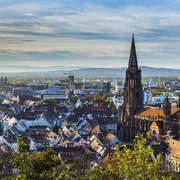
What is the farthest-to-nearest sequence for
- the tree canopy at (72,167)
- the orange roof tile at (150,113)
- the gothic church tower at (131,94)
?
the gothic church tower at (131,94), the orange roof tile at (150,113), the tree canopy at (72,167)

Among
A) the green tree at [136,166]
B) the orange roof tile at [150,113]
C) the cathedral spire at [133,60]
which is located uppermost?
the cathedral spire at [133,60]

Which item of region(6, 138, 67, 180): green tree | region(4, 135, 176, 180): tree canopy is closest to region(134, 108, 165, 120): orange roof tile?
region(4, 135, 176, 180): tree canopy

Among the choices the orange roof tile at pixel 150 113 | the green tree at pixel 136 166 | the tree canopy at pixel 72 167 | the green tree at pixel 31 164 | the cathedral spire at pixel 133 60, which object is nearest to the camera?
the green tree at pixel 31 164

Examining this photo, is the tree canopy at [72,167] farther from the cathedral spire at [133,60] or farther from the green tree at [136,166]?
the cathedral spire at [133,60]

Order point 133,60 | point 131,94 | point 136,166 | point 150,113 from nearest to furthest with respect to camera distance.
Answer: point 136,166 → point 150,113 → point 131,94 → point 133,60

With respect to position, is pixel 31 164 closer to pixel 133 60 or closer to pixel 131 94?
pixel 131 94

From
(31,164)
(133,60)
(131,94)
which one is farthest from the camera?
(133,60)

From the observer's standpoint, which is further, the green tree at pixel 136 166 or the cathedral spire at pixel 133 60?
the cathedral spire at pixel 133 60

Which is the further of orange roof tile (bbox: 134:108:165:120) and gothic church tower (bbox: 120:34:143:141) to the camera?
gothic church tower (bbox: 120:34:143:141)

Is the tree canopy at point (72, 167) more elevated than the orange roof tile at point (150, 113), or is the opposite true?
the tree canopy at point (72, 167)

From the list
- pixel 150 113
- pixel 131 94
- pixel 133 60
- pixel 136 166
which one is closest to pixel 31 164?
pixel 136 166

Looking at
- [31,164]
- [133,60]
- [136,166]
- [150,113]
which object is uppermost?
[133,60]

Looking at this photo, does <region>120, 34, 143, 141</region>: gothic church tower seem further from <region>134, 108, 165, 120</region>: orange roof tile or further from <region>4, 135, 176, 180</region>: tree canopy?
<region>4, 135, 176, 180</region>: tree canopy

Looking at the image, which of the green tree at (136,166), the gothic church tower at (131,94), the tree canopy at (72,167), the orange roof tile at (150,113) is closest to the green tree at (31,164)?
the tree canopy at (72,167)
